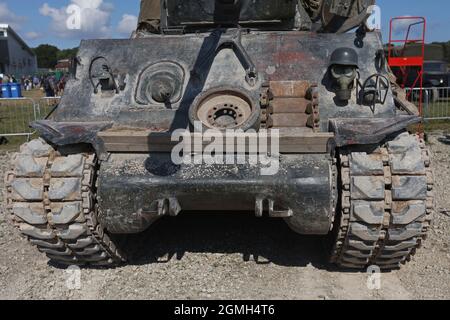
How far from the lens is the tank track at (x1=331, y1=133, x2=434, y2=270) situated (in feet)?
14.0

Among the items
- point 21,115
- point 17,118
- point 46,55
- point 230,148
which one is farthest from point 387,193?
point 46,55

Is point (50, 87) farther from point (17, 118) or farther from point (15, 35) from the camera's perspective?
point (15, 35)

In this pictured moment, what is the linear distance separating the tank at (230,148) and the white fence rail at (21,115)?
29.2 feet

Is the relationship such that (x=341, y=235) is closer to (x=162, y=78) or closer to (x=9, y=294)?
(x=162, y=78)

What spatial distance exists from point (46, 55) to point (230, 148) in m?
96.3

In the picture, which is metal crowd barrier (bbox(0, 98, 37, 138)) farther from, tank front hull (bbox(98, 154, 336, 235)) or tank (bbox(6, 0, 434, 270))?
tank front hull (bbox(98, 154, 336, 235))

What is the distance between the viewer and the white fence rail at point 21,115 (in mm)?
14719

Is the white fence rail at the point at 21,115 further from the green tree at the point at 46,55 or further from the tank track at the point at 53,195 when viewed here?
the green tree at the point at 46,55

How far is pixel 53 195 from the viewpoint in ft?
14.6

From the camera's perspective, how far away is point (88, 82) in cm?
525

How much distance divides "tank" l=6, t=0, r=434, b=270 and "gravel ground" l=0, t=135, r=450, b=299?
0.73ft

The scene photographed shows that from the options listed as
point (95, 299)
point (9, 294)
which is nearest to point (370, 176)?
point (95, 299)

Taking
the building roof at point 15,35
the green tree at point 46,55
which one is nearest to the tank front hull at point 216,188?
the building roof at point 15,35

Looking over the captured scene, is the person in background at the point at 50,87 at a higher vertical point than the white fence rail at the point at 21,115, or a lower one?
higher
